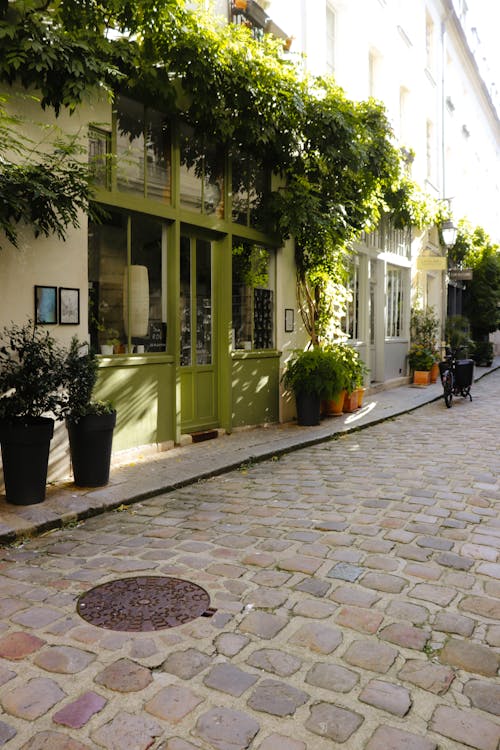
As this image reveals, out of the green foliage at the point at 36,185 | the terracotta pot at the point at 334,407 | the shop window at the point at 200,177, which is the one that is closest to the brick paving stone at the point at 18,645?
the green foliage at the point at 36,185

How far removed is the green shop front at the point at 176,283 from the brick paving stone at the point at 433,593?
4.11m

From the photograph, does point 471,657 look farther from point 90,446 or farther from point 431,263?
point 431,263

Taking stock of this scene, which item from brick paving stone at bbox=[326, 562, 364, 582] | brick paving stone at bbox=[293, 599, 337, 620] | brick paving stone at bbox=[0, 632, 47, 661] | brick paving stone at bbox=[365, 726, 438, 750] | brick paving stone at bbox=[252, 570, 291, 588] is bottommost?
brick paving stone at bbox=[365, 726, 438, 750]

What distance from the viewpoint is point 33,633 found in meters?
3.07

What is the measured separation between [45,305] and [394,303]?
37.3 ft

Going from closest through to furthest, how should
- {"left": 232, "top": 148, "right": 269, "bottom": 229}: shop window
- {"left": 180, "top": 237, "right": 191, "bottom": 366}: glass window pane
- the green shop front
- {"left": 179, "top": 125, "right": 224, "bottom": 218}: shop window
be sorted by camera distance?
1. the green shop front
2. {"left": 179, "top": 125, "right": 224, "bottom": 218}: shop window
3. {"left": 180, "top": 237, "right": 191, "bottom": 366}: glass window pane
4. {"left": 232, "top": 148, "right": 269, "bottom": 229}: shop window

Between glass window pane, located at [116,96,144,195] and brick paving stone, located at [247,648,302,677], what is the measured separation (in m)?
5.39

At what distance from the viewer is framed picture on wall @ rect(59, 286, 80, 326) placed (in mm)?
6089

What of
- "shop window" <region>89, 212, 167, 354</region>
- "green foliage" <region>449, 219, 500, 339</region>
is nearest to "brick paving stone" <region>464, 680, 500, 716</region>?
"shop window" <region>89, 212, 167, 354</region>

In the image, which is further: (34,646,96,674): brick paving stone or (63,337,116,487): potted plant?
(63,337,116,487): potted plant

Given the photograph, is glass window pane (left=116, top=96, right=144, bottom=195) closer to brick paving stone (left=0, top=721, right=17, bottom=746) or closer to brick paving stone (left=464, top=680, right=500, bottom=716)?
brick paving stone (left=0, top=721, right=17, bottom=746)

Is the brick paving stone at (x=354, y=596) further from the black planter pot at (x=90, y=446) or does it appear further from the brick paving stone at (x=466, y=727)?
the black planter pot at (x=90, y=446)

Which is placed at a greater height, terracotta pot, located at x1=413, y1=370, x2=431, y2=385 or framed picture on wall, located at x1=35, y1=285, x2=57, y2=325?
framed picture on wall, located at x1=35, y1=285, x2=57, y2=325

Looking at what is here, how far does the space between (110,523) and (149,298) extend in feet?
10.6
